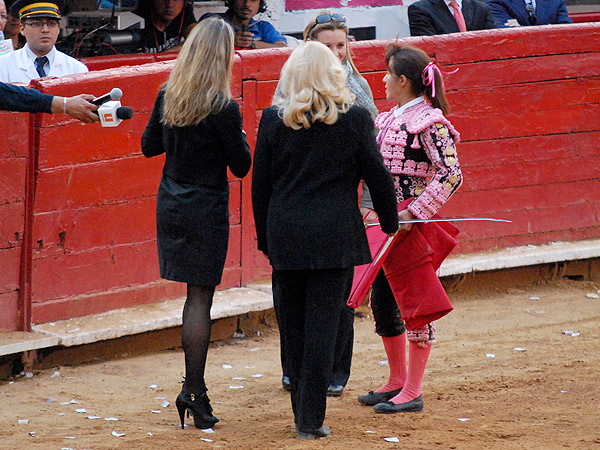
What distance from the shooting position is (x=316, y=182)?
393 centimetres

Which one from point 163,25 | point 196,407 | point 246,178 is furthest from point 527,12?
point 196,407

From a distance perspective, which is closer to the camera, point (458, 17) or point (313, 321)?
point (313, 321)

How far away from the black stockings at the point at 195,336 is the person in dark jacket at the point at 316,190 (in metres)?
0.43

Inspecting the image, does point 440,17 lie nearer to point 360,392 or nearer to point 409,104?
point 409,104

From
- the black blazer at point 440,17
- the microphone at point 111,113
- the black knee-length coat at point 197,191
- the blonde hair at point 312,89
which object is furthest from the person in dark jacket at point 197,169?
the black blazer at point 440,17

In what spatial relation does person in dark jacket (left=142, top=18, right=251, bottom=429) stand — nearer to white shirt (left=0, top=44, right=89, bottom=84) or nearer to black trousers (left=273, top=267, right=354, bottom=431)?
black trousers (left=273, top=267, right=354, bottom=431)

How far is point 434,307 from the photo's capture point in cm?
453

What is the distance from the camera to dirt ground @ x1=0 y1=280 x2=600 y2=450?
13.9 feet

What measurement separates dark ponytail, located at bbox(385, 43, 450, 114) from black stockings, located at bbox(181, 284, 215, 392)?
1.32m

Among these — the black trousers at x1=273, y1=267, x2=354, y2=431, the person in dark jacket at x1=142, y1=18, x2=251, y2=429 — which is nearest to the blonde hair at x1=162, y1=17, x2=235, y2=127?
the person in dark jacket at x1=142, y1=18, x2=251, y2=429

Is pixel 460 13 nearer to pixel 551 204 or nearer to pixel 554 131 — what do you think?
pixel 554 131

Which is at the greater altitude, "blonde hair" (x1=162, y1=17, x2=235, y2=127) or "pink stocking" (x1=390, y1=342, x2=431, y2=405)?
"blonde hair" (x1=162, y1=17, x2=235, y2=127)

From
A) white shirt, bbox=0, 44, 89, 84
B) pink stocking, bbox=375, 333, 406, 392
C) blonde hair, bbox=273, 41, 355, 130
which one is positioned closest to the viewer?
blonde hair, bbox=273, 41, 355, 130

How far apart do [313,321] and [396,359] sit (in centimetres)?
90
